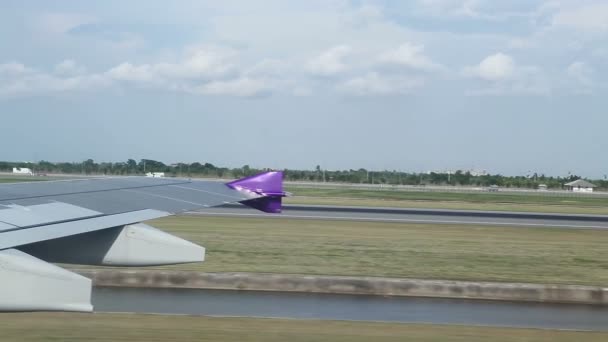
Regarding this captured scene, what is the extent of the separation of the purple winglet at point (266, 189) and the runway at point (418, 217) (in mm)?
17355

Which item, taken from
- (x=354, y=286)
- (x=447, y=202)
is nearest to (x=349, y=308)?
(x=354, y=286)

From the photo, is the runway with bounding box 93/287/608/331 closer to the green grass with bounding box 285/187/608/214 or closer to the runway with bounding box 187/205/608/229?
the runway with bounding box 187/205/608/229

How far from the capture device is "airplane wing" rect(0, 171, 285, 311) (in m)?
4.75

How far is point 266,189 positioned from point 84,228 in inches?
154

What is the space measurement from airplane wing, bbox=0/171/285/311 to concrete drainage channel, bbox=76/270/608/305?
3190 mm

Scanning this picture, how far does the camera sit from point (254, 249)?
17.8 metres

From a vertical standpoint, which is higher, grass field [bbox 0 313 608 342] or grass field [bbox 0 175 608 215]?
grass field [bbox 0 175 608 215]

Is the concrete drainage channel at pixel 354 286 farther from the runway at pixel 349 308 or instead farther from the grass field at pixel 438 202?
the grass field at pixel 438 202

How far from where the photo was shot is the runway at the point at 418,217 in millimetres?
29172

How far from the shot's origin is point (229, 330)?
9523mm

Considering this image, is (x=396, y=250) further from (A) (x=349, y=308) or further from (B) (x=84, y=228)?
(B) (x=84, y=228)

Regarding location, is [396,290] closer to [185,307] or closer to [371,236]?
[185,307]

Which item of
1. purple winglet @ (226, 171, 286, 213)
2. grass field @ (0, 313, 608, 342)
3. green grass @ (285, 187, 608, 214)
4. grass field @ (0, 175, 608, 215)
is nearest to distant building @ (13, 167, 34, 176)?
grass field @ (0, 175, 608, 215)

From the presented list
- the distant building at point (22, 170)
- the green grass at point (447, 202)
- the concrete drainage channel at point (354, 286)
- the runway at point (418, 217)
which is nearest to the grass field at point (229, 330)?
the concrete drainage channel at point (354, 286)
